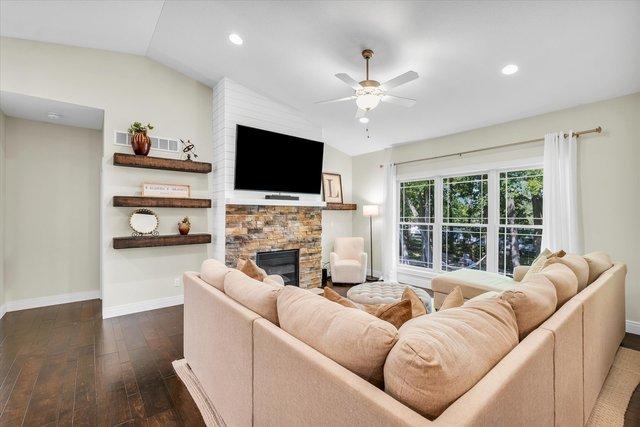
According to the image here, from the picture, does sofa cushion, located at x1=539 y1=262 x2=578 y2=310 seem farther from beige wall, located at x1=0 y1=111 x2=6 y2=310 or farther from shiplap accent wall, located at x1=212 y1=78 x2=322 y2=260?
beige wall, located at x1=0 y1=111 x2=6 y2=310

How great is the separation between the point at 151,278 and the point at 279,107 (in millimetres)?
3036

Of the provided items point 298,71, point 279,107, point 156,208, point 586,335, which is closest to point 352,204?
point 279,107

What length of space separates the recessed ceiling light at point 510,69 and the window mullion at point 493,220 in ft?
5.40

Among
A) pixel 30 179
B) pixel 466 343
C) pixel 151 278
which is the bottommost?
pixel 151 278

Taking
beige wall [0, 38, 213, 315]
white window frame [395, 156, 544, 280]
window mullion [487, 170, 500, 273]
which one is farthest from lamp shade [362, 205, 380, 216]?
beige wall [0, 38, 213, 315]

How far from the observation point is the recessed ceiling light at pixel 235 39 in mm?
3319

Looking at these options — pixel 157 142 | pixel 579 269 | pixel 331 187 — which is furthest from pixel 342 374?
pixel 331 187

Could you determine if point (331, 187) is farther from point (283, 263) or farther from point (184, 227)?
point (184, 227)

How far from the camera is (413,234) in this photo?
5602 mm

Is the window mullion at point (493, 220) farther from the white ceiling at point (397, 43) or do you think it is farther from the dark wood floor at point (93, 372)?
the dark wood floor at point (93, 372)

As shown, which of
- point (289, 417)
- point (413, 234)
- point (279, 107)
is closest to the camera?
point (289, 417)

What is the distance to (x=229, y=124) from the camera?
426 centimetres

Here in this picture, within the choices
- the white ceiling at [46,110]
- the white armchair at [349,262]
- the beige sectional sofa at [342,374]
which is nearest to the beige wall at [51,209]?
the white ceiling at [46,110]

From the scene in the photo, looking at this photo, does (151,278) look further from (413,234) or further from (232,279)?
(413,234)
